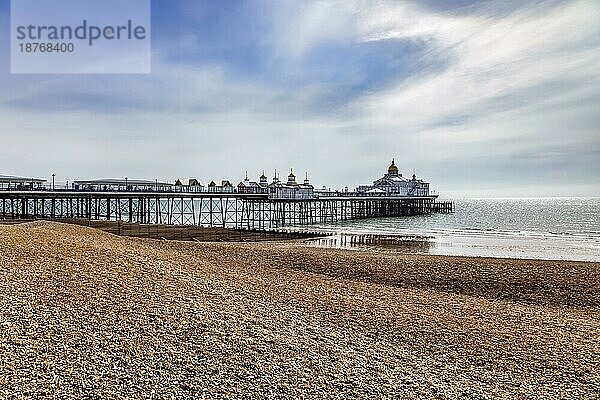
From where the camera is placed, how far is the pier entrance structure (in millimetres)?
41656

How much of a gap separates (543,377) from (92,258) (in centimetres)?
871

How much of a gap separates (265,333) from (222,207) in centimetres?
5761

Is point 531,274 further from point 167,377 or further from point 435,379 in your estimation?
point 167,377

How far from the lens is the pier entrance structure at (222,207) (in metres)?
41.7

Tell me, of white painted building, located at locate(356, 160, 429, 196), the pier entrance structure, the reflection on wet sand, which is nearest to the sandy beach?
the reflection on wet sand

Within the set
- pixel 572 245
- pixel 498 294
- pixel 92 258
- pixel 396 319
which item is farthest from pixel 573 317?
pixel 572 245

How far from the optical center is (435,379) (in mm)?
6000

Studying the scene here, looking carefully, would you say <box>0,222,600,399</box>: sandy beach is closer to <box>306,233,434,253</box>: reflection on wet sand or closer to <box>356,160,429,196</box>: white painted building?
<box>306,233,434,253</box>: reflection on wet sand

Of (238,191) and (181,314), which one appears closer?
(181,314)

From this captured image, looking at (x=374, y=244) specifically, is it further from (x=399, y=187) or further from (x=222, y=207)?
(x=399, y=187)

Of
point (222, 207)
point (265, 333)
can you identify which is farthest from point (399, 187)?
point (265, 333)

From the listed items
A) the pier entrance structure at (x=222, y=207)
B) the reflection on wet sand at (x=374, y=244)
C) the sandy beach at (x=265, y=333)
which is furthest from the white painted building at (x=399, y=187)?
the sandy beach at (x=265, y=333)

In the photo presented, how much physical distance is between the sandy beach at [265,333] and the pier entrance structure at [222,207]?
29.1m

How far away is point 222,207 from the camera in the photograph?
64.1 metres
